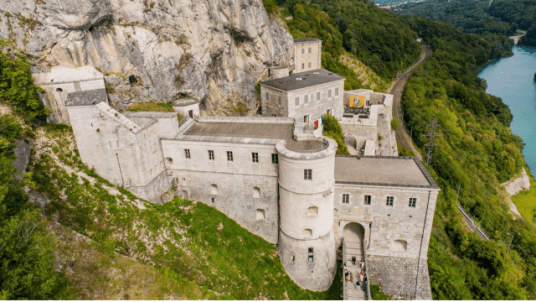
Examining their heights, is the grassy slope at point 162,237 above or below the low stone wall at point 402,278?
above

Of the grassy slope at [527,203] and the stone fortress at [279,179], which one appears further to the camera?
the grassy slope at [527,203]

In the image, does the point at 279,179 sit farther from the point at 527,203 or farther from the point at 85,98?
the point at 527,203

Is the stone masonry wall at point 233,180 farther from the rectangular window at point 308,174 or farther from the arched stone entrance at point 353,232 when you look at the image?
the arched stone entrance at point 353,232

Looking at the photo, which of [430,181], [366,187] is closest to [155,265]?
[366,187]

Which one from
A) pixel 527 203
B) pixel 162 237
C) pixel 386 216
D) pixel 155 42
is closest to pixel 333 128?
pixel 386 216

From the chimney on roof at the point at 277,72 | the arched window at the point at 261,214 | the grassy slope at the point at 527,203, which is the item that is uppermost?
the chimney on roof at the point at 277,72

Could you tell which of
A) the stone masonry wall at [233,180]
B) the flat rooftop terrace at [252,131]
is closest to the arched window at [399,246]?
the stone masonry wall at [233,180]
